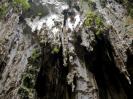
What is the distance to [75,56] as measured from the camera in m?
6.30

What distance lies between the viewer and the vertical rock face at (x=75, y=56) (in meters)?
5.96

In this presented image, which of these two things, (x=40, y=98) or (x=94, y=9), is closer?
(x=40, y=98)

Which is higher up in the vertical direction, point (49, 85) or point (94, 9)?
point (94, 9)

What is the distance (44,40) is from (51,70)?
97 centimetres

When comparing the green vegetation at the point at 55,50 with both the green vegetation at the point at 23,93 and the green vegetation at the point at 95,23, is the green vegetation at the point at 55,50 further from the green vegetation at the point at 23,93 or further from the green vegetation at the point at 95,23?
the green vegetation at the point at 23,93

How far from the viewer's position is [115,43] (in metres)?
5.96

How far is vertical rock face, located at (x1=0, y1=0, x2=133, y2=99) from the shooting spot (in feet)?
19.6

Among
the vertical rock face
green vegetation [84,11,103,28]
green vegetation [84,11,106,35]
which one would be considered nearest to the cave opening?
the vertical rock face

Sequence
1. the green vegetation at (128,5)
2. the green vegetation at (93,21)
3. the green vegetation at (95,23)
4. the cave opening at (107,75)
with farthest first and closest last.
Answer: the green vegetation at (128,5) → the green vegetation at (93,21) → the green vegetation at (95,23) → the cave opening at (107,75)

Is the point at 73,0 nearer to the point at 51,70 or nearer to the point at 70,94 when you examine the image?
Answer: the point at 51,70

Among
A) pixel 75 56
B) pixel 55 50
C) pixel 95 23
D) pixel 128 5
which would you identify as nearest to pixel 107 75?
pixel 75 56

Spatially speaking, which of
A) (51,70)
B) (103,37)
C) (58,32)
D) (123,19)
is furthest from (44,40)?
(123,19)

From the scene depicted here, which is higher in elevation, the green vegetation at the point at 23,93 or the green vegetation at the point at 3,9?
the green vegetation at the point at 3,9

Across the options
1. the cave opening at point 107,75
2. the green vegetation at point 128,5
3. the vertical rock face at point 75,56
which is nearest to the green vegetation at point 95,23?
the vertical rock face at point 75,56
